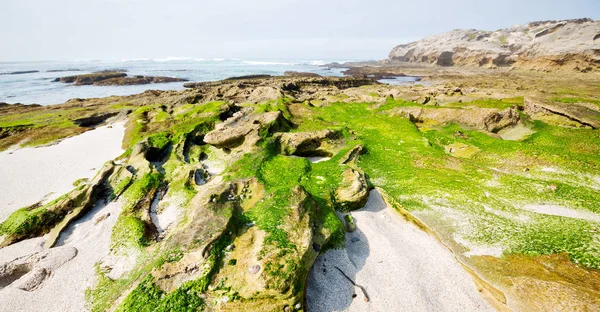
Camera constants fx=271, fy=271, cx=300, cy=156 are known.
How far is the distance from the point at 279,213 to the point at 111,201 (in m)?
9.48

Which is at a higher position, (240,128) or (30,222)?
(240,128)

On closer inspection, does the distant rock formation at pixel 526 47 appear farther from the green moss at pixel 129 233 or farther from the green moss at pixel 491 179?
the green moss at pixel 129 233

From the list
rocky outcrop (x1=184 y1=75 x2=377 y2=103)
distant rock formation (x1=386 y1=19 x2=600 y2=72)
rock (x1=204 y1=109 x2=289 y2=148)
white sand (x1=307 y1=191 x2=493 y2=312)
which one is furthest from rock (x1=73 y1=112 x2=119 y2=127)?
distant rock formation (x1=386 y1=19 x2=600 y2=72)

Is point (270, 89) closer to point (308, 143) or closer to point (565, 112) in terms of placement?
point (308, 143)

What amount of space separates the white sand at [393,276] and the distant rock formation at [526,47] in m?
97.2

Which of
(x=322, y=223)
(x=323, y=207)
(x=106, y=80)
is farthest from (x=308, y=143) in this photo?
(x=106, y=80)

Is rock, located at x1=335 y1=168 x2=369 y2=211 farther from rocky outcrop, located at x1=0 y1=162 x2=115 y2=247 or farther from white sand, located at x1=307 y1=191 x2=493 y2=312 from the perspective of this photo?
rocky outcrop, located at x1=0 y1=162 x2=115 y2=247

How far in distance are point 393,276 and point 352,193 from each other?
4.00 metres

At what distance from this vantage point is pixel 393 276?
8.61 meters

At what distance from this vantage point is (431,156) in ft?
51.8

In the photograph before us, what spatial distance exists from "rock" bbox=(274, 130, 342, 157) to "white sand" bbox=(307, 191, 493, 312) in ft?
23.9

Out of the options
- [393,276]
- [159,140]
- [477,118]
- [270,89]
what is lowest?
[393,276]

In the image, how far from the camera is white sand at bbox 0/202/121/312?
7.86 meters

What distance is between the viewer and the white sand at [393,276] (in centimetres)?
769
